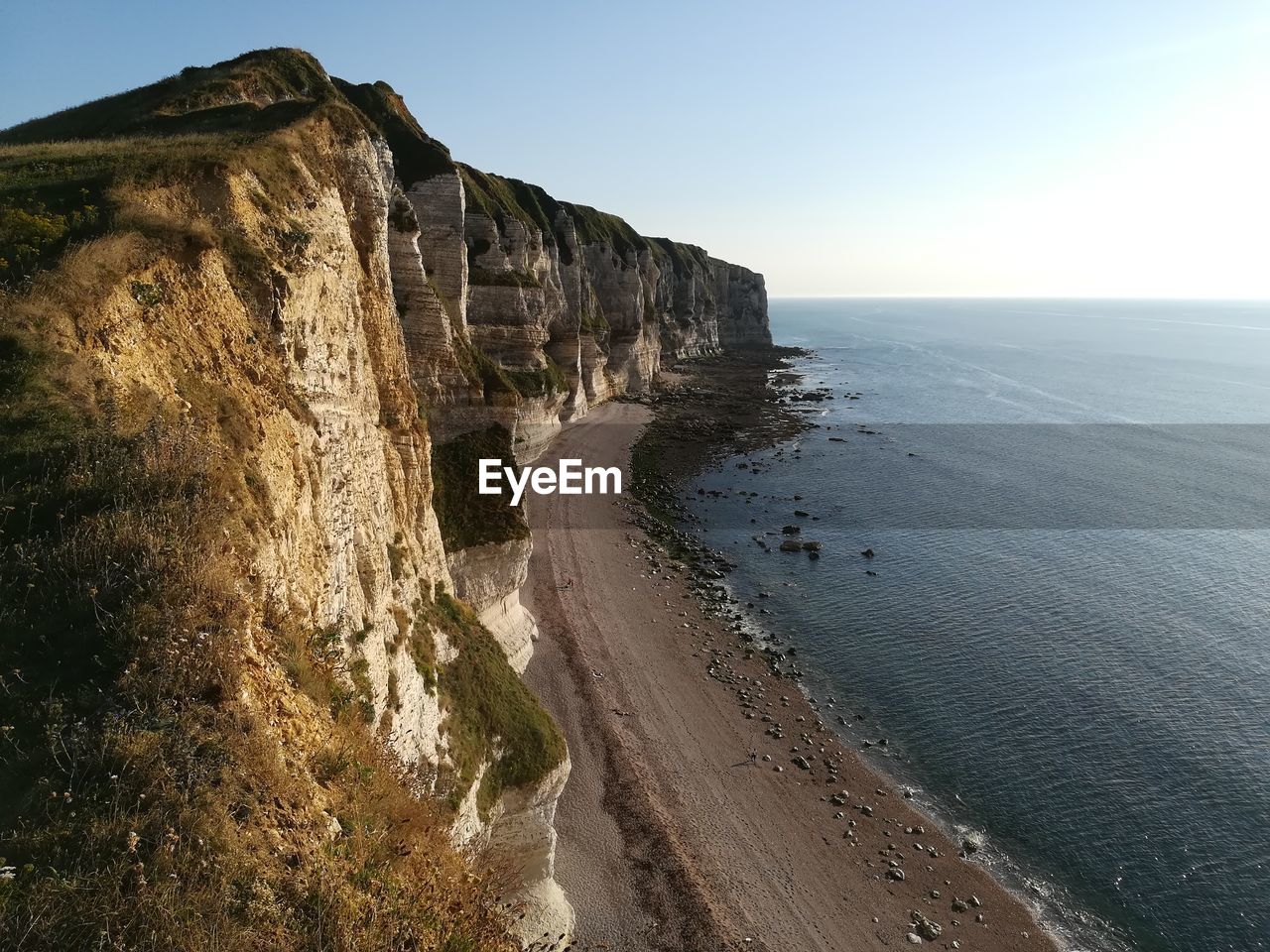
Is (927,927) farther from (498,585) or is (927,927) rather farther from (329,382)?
(329,382)

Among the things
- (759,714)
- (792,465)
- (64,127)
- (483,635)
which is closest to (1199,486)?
(792,465)

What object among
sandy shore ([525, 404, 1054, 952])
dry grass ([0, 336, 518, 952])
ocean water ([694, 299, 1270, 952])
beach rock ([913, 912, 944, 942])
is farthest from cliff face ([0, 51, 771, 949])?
ocean water ([694, 299, 1270, 952])

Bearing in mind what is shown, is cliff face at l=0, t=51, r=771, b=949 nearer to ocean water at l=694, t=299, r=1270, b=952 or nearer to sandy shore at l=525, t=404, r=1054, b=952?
sandy shore at l=525, t=404, r=1054, b=952

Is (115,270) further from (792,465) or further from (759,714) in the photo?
(792,465)

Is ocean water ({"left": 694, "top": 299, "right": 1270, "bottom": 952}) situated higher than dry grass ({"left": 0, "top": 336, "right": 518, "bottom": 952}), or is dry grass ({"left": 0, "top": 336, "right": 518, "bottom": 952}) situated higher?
dry grass ({"left": 0, "top": 336, "right": 518, "bottom": 952})

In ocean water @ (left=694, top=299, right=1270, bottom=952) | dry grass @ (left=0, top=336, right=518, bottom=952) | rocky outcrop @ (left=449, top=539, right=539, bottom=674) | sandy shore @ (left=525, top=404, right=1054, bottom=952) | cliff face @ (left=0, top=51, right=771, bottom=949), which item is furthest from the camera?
rocky outcrop @ (left=449, top=539, right=539, bottom=674)
